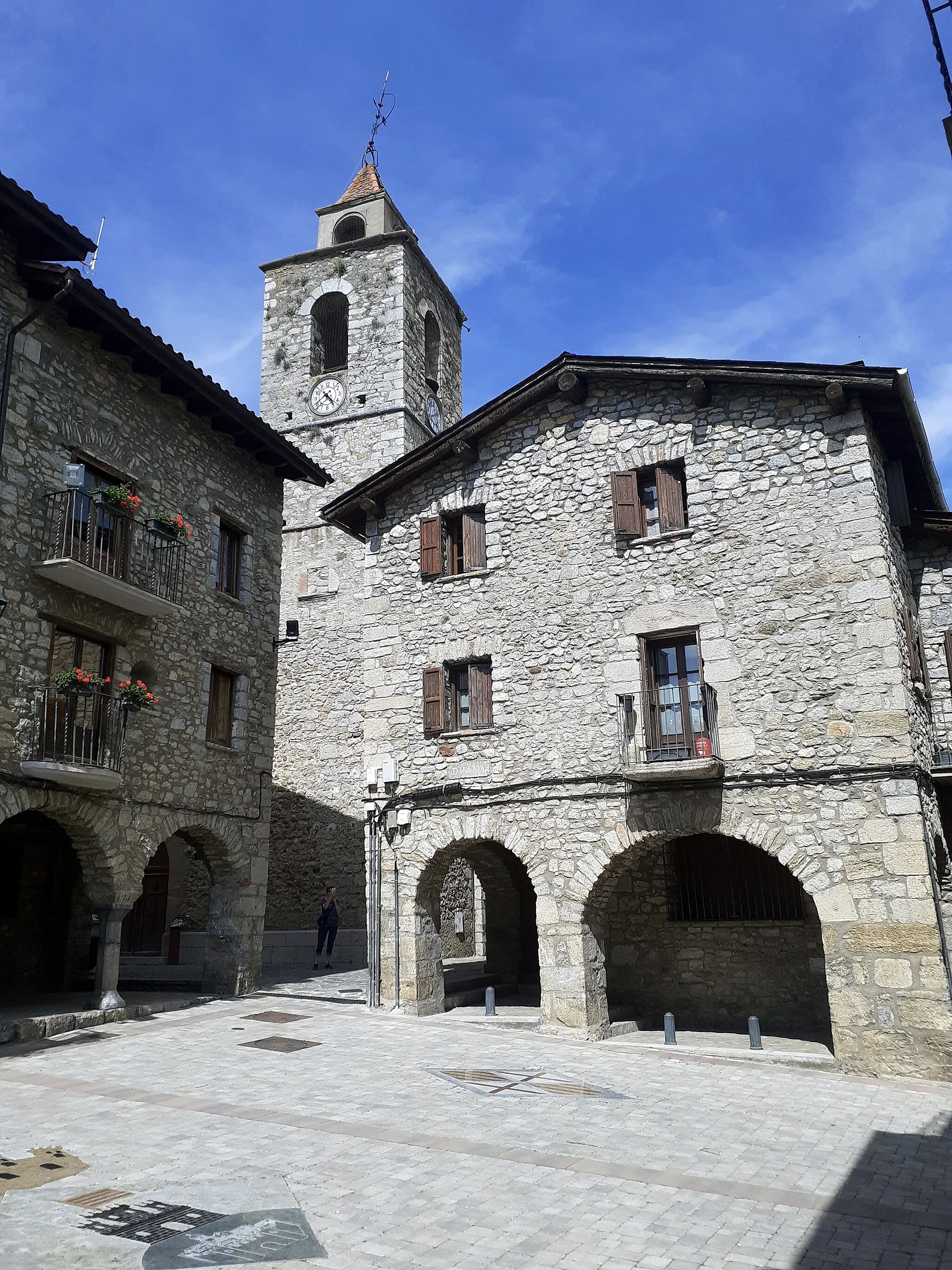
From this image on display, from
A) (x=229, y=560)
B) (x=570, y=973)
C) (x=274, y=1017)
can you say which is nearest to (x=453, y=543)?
(x=229, y=560)

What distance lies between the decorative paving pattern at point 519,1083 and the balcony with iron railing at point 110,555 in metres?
7.49

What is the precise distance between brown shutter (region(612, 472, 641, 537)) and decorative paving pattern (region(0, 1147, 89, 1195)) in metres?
9.78

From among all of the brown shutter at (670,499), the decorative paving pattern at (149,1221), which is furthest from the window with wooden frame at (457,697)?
the decorative paving pattern at (149,1221)

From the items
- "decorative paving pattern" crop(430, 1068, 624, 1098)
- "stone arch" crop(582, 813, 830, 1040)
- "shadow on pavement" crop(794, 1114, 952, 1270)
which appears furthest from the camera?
"stone arch" crop(582, 813, 830, 1040)

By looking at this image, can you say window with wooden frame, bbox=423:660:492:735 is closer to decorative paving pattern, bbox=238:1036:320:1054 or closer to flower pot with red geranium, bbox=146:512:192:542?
flower pot with red geranium, bbox=146:512:192:542

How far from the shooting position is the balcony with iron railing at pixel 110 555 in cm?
1248

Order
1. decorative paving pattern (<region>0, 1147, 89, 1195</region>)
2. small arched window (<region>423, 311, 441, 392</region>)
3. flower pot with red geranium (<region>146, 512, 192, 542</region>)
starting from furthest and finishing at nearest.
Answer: small arched window (<region>423, 311, 441, 392</region>) < flower pot with red geranium (<region>146, 512, 192, 542</region>) < decorative paving pattern (<region>0, 1147, 89, 1195</region>)

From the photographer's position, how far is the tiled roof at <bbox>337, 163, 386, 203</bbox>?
28.6 metres

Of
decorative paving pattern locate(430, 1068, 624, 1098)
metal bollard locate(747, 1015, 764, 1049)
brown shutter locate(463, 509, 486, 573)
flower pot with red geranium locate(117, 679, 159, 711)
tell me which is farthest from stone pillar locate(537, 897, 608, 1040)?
flower pot with red geranium locate(117, 679, 159, 711)

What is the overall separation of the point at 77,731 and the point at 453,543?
629 cm

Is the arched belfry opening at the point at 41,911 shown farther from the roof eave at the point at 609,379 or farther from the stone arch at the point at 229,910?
the roof eave at the point at 609,379

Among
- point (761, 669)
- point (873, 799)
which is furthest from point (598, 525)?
point (873, 799)

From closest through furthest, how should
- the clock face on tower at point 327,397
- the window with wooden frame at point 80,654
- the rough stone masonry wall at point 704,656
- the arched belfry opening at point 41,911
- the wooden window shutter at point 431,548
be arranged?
1. the rough stone masonry wall at point 704,656
2. the window with wooden frame at point 80,654
3. the wooden window shutter at point 431,548
4. the arched belfry opening at point 41,911
5. the clock face on tower at point 327,397

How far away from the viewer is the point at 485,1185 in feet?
20.9
